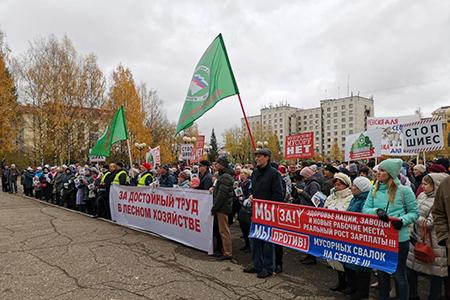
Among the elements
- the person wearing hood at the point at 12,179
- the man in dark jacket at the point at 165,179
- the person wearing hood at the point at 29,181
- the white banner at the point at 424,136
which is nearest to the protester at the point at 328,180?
the white banner at the point at 424,136

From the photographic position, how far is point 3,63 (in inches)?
1201

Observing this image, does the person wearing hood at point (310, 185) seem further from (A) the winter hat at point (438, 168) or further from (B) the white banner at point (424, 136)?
(B) the white banner at point (424, 136)

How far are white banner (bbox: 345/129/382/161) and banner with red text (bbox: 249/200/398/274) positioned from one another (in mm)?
8979

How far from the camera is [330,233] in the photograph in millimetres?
4668

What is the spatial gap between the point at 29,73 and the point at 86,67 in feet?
18.7

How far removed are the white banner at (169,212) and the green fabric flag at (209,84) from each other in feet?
5.60

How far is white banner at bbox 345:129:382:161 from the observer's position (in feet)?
42.6

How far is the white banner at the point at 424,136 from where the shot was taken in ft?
27.8

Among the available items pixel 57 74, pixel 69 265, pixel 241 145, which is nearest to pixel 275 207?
pixel 69 265

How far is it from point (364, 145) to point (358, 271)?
10.0 meters

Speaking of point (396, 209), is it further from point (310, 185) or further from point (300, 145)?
point (300, 145)

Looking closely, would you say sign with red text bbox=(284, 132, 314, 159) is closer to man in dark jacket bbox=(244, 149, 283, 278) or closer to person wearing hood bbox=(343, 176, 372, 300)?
man in dark jacket bbox=(244, 149, 283, 278)

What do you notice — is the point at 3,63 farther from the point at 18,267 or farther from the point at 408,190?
the point at 408,190

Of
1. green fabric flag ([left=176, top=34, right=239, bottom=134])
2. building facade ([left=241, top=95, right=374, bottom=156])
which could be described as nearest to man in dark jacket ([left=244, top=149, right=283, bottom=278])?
green fabric flag ([left=176, top=34, right=239, bottom=134])
